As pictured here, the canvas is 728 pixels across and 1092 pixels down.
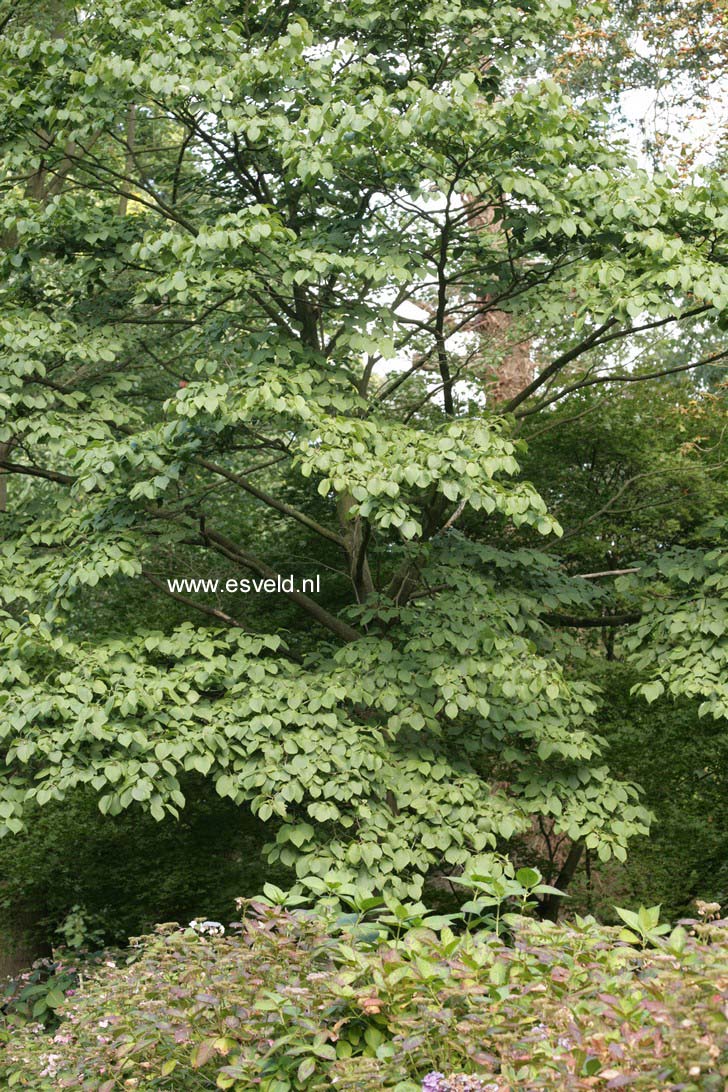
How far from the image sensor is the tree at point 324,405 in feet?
A: 17.3

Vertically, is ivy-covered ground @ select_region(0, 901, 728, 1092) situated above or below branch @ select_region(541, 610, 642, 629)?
below

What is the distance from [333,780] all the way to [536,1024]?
8.40 ft

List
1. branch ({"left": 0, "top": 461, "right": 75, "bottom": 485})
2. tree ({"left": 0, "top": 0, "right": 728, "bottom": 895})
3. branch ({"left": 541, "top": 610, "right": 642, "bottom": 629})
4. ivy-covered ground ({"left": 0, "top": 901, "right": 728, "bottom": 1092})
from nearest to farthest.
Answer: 1. ivy-covered ground ({"left": 0, "top": 901, "right": 728, "bottom": 1092})
2. tree ({"left": 0, "top": 0, "right": 728, "bottom": 895})
3. branch ({"left": 0, "top": 461, "right": 75, "bottom": 485})
4. branch ({"left": 541, "top": 610, "right": 642, "bottom": 629})

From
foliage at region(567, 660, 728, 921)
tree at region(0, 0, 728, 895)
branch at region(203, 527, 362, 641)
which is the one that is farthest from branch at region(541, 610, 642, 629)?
branch at region(203, 527, 362, 641)

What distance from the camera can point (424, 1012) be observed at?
9.25ft

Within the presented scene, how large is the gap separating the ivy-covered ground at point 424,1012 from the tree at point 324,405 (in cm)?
171

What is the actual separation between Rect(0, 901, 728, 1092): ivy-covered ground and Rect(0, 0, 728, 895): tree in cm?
171

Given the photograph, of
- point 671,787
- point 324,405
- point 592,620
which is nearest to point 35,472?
point 324,405

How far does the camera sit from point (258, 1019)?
3164 mm

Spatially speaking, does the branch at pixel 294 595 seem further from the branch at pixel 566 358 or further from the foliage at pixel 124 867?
the branch at pixel 566 358

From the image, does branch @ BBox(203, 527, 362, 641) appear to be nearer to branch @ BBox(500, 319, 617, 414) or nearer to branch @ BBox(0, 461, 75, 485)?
branch @ BBox(0, 461, 75, 485)

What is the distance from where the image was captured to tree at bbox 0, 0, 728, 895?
17.3ft

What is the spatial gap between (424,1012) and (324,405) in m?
3.61

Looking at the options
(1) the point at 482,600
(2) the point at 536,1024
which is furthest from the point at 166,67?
(2) the point at 536,1024
